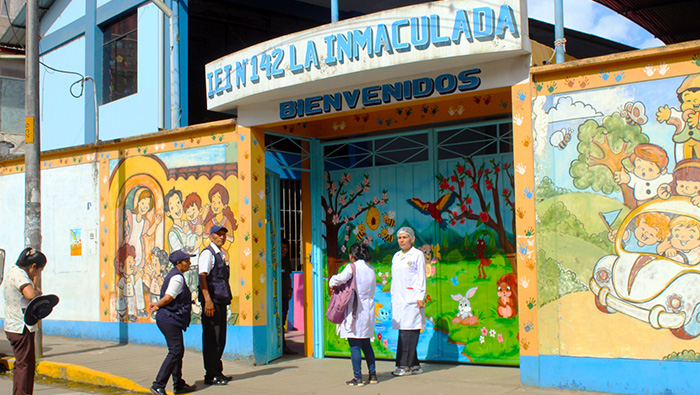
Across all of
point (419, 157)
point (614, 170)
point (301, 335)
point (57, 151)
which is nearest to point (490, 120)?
point (419, 157)

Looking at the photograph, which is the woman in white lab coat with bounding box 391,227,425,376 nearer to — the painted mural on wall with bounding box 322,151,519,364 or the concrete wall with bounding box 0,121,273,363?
the painted mural on wall with bounding box 322,151,519,364

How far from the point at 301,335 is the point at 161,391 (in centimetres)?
564

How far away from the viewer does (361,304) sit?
8008 millimetres

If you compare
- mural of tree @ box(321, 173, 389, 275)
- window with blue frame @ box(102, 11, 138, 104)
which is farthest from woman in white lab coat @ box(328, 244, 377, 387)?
window with blue frame @ box(102, 11, 138, 104)

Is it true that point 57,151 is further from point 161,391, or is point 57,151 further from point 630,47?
point 630,47

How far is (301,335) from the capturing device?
1299 centimetres

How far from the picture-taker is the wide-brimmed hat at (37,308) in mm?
6777

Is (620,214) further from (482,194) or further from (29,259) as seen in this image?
(29,259)

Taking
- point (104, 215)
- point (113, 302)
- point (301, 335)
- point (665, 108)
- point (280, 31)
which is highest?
point (280, 31)

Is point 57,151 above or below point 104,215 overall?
above

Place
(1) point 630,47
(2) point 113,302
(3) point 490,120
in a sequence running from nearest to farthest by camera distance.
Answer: (3) point 490,120 → (2) point 113,302 → (1) point 630,47

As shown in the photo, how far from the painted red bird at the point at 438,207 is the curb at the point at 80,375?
414 cm

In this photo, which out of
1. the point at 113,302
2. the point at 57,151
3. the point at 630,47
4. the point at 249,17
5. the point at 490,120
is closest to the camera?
the point at 490,120

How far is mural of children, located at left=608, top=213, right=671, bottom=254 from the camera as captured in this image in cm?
662
